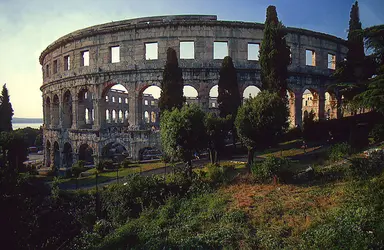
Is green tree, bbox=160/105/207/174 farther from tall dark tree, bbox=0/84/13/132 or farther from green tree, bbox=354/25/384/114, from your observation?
tall dark tree, bbox=0/84/13/132

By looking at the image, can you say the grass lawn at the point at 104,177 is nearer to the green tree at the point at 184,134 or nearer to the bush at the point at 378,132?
the green tree at the point at 184,134

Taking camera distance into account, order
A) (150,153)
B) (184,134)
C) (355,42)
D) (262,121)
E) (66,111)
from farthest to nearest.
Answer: (150,153) < (66,111) < (355,42) < (184,134) < (262,121)

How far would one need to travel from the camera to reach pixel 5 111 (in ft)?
117

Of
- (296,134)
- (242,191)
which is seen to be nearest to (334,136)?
(296,134)

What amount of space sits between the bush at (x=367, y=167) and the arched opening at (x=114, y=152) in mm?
19089

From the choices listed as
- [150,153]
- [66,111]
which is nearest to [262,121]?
[150,153]

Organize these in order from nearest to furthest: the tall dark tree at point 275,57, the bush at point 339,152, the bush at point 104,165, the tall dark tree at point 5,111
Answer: the bush at point 339,152 → the tall dark tree at point 275,57 → the bush at point 104,165 → the tall dark tree at point 5,111

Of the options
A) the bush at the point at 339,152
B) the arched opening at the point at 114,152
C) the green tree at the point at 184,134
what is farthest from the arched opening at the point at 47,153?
the bush at the point at 339,152

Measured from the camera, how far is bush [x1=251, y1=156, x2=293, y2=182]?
10.9m

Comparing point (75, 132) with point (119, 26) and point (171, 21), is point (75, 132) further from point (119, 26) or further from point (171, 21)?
point (171, 21)

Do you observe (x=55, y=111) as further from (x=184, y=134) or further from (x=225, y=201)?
(x=225, y=201)

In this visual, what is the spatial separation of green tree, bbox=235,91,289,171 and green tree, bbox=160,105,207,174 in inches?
91.6

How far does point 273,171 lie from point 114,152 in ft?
74.5

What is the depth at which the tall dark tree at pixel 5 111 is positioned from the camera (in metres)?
34.8
